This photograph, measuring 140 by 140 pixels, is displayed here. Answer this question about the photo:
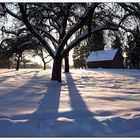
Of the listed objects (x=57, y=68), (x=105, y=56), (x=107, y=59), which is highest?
(x=105, y=56)

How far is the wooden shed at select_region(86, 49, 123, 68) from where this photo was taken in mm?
82375

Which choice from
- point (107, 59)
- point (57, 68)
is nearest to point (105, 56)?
point (107, 59)

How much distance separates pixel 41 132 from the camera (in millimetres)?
7297

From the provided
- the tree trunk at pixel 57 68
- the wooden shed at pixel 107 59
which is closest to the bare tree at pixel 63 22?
the tree trunk at pixel 57 68

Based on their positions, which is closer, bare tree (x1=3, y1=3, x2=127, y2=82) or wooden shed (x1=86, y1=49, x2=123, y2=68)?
bare tree (x1=3, y1=3, x2=127, y2=82)

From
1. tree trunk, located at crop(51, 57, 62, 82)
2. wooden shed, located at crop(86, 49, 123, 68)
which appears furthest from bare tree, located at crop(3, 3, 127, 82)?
wooden shed, located at crop(86, 49, 123, 68)

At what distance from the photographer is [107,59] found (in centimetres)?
8206

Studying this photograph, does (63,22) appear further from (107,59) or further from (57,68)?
(107,59)

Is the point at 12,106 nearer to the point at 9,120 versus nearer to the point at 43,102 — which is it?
the point at 43,102

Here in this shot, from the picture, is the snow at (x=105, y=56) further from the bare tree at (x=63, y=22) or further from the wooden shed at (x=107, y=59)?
the bare tree at (x=63, y=22)

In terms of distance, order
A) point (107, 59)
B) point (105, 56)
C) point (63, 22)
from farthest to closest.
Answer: point (105, 56)
point (107, 59)
point (63, 22)

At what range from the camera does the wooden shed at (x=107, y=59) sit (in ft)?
270

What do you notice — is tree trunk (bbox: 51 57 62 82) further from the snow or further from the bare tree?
the snow

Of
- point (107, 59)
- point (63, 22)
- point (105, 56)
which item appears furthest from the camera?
point (105, 56)
